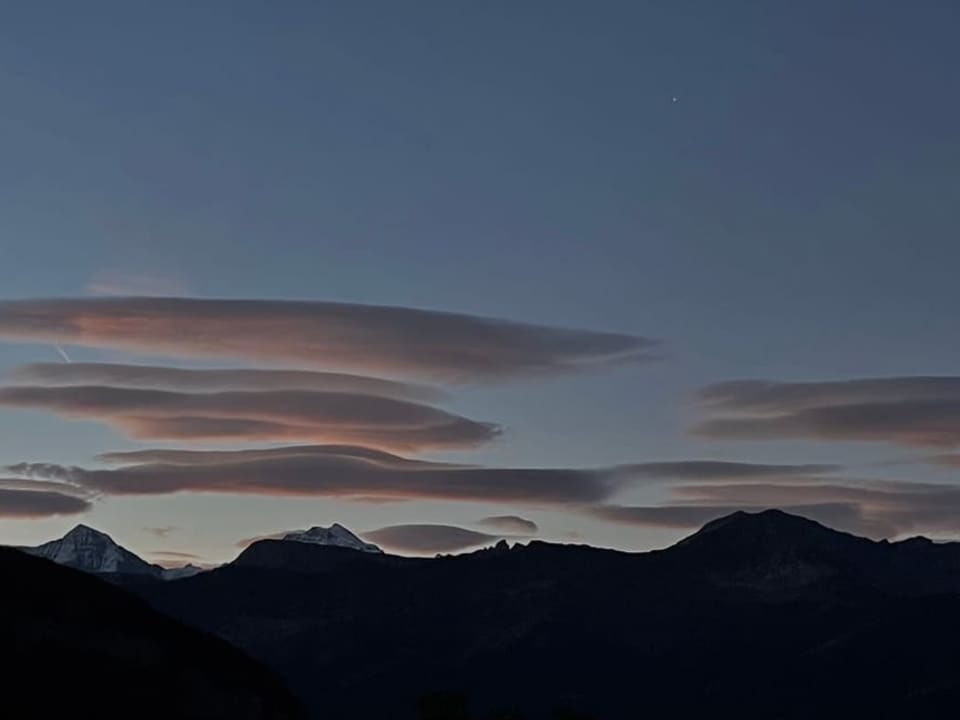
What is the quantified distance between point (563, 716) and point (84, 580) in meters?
60.9

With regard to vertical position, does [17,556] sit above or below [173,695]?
above

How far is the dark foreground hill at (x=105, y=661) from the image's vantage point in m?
166

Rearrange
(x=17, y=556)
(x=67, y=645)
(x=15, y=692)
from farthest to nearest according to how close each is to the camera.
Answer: (x=17, y=556)
(x=67, y=645)
(x=15, y=692)

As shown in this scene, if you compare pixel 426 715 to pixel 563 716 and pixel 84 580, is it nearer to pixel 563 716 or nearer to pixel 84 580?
pixel 563 716

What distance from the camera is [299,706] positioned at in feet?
624

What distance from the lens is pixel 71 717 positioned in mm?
162125

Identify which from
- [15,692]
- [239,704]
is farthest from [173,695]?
[15,692]

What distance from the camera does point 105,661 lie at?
570ft

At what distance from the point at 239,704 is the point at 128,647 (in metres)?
14.1

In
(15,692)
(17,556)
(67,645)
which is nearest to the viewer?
(15,692)

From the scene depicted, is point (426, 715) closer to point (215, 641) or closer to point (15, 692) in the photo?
point (215, 641)

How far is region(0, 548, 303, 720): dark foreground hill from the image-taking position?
16562 cm

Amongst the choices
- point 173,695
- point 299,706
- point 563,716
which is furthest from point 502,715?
point 173,695

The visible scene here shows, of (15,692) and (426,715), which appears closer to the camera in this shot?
(15,692)
